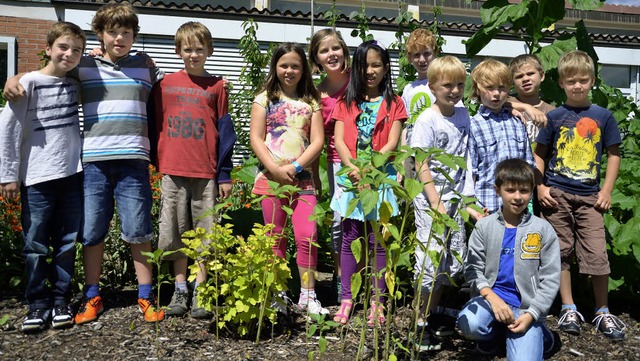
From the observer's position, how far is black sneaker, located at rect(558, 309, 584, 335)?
11.2 ft

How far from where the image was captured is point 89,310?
136 inches

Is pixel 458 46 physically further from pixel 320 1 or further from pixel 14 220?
pixel 14 220

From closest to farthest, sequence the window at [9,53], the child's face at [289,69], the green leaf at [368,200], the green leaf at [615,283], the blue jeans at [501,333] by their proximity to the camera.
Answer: the green leaf at [368,200], the blue jeans at [501,333], the child's face at [289,69], the green leaf at [615,283], the window at [9,53]

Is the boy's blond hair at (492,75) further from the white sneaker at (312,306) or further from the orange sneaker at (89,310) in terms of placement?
the orange sneaker at (89,310)

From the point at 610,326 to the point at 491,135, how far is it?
122cm

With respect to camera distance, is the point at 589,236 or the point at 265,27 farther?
the point at 265,27

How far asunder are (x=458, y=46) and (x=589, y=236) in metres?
9.88

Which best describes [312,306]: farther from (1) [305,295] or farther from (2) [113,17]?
(2) [113,17]

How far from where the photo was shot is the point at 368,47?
137 inches

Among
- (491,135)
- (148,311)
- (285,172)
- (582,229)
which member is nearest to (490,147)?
(491,135)

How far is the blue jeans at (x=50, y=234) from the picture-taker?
11.1 ft

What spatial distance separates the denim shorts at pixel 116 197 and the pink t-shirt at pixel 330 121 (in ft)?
3.46

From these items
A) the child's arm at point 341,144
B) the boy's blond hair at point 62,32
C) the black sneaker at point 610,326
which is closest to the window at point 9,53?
the boy's blond hair at point 62,32

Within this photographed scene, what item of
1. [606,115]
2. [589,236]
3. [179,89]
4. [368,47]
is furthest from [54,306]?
[606,115]
